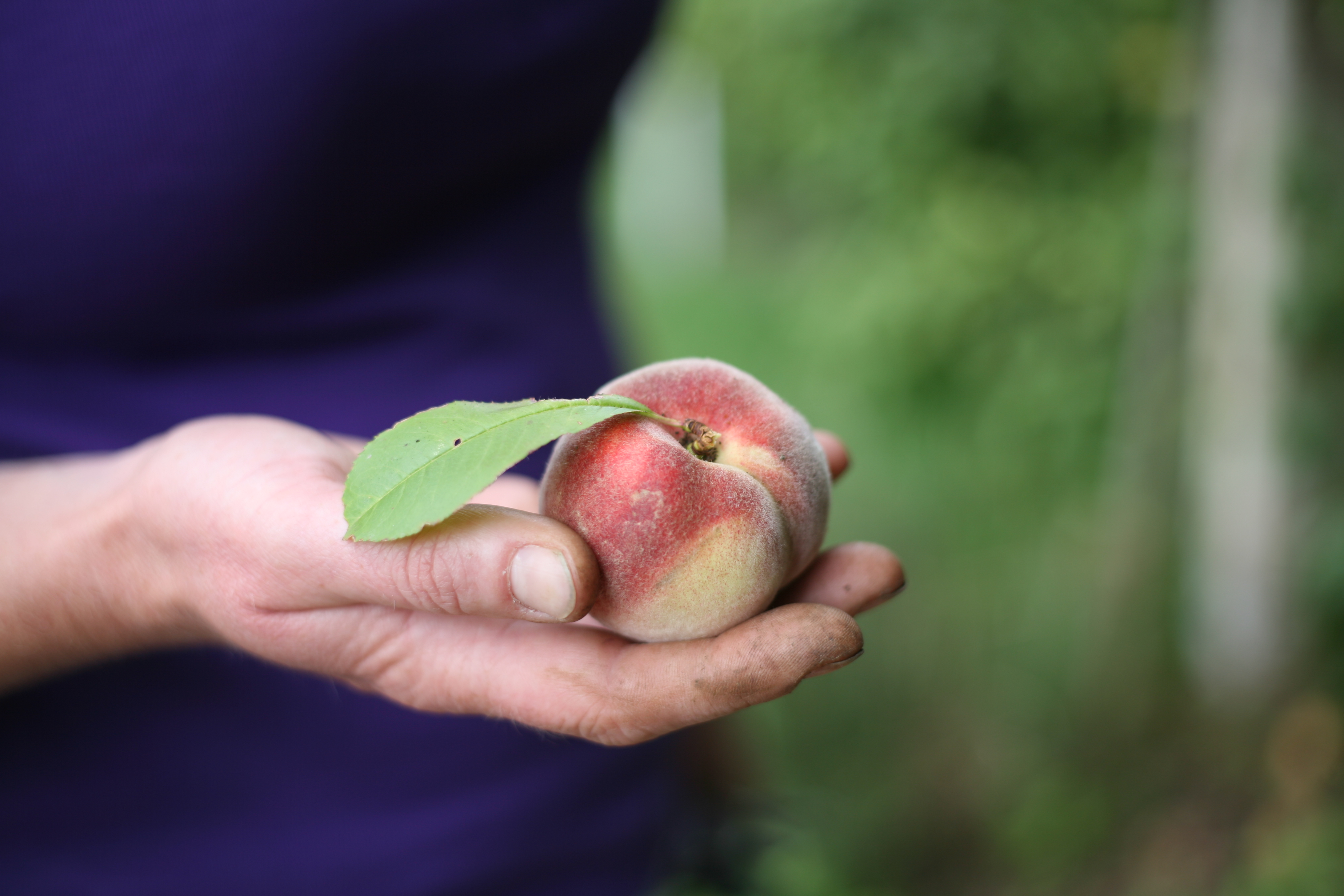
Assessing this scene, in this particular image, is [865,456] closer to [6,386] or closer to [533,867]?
[533,867]

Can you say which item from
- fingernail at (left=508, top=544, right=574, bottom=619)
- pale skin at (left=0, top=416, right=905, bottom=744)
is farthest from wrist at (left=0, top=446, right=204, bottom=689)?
fingernail at (left=508, top=544, right=574, bottom=619)

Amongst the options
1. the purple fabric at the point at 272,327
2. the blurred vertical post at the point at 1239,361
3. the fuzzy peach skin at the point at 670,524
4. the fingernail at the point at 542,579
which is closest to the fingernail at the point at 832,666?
the fuzzy peach skin at the point at 670,524

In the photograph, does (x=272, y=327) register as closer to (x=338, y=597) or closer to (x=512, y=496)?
(x=512, y=496)

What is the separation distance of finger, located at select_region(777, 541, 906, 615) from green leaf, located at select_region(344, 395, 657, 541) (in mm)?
274

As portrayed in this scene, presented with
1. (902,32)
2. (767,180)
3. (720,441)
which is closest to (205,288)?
(720,441)

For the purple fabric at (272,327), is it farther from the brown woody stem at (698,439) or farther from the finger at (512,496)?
the brown woody stem at (698,439)

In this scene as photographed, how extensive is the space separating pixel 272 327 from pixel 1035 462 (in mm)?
2503

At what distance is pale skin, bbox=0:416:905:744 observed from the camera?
0.82m

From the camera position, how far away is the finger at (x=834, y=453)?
1195 mm

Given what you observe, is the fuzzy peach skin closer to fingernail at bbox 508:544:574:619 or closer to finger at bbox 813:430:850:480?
fingernail at bbox 508:544:574:619

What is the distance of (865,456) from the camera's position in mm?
3510

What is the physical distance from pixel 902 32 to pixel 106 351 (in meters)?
2.56

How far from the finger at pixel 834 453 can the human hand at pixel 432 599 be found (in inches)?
7.2

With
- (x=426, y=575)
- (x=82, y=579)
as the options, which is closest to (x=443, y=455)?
(x=426, y=575)
